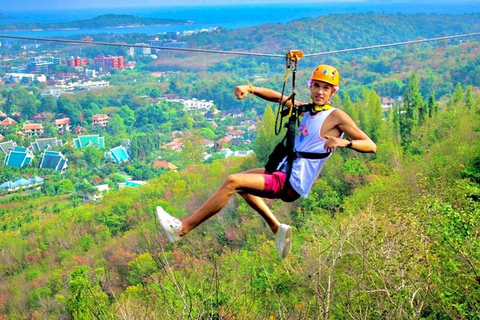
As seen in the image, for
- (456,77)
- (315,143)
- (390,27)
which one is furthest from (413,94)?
(390,27)

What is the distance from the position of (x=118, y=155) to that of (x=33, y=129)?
13.0 m

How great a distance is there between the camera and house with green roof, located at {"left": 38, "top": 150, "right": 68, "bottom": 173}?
50537mm

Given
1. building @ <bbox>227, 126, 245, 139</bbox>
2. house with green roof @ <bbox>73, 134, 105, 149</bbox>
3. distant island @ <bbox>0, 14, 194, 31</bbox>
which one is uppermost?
building @ <bbox>227, 126, 245, 139</bbox>

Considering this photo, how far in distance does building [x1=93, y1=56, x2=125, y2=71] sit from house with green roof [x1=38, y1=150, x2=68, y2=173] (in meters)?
48.2

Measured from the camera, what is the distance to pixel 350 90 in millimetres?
64312

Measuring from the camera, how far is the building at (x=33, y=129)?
61469 millimetres

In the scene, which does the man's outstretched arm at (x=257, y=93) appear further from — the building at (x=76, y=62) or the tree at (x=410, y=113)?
the building at (x=76, y=62)

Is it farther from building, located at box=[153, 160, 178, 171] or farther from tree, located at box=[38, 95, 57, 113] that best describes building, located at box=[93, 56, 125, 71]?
building, located at box=[153, 160, 178, 171]

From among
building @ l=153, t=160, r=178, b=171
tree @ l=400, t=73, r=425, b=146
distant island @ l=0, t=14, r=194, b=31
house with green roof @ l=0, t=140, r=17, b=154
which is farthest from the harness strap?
distant island @ l=0, t=14, r=194, b=31

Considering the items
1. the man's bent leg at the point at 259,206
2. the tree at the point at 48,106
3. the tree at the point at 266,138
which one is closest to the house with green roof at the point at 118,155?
the tree at the point at 48,106

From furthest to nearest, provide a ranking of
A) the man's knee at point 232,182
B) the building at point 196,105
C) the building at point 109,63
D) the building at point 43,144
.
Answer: the building at point 109,63
the building at point 196,105
the building at point 43,144
the man's knee at point 232,182

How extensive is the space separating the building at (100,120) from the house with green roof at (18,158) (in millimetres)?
12466

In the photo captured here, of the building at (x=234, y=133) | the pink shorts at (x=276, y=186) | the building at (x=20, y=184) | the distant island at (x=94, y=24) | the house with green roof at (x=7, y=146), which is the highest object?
the pink shorts at (x=276, y=186)

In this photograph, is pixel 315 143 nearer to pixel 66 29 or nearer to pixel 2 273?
pixel 2 273
